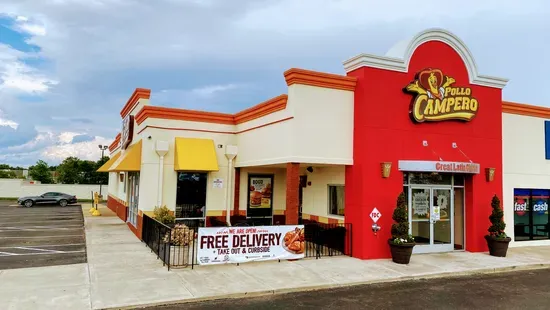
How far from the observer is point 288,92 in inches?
518

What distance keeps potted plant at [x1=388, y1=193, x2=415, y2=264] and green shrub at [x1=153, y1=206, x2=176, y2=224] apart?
830 centimetres

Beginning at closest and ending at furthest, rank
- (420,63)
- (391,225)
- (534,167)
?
(391,225) → (420,63) → (534,167)

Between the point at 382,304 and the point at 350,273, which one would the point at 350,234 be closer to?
the point at 350,273

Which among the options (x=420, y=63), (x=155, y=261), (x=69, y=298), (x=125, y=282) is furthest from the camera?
(x=420, y=63)

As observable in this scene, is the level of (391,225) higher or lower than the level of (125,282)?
higher

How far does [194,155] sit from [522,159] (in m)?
13.8

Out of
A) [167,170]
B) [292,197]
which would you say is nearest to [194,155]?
[167,170]

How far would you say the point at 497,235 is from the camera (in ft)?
45.9

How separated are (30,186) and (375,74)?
150 ft

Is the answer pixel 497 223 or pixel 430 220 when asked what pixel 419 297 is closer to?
pixel 430 220

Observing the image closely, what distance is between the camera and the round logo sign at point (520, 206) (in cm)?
1655

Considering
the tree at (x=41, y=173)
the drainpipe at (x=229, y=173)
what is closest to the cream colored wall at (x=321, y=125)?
the drainpipe at (x=229, y=173)

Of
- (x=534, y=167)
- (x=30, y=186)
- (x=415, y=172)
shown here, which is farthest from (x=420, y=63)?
(x=30, y=186)

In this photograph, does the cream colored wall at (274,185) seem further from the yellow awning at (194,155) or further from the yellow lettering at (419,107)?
the yellow lettering at (419,107)
